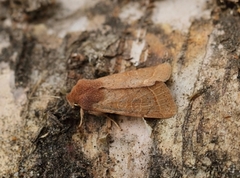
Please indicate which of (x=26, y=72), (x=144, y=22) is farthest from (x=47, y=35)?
(x=144, y=22)

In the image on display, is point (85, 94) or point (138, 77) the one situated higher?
point (138, 77)

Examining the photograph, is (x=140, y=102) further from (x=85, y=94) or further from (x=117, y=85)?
(x=85, y=94)

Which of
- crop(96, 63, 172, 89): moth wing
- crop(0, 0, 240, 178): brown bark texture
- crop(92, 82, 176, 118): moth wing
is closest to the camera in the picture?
crop(0, 0, 240, 178): brown bark texture

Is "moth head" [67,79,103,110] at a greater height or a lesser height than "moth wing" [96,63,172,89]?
lesser

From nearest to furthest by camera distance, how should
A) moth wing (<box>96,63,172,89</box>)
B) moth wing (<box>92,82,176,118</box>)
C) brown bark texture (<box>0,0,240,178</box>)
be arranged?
brown bark texture (<box>0,0,240,178</box>) < moth wing (<box>92,82,176,118</box>) < moth wing (<box>96,63,172,89</box>)

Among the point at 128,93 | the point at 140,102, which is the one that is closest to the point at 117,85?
the point at 128,93

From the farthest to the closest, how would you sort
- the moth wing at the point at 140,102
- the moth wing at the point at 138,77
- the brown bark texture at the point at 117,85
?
the moth wing at the point at 138,77, the moth wing at the point at 140,102, the brown bark texture at the point at 117,85

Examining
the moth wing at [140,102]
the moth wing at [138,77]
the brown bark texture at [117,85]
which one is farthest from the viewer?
the moth wing at [138,77]

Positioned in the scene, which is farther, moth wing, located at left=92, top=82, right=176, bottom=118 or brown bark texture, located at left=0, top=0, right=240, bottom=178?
moth wing, located at left=92, top=82, right=176, bottom=118
